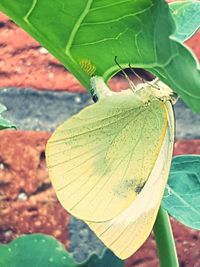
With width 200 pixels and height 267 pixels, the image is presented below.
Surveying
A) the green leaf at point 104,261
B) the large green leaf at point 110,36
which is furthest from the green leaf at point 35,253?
the large green leaf at point 110,36

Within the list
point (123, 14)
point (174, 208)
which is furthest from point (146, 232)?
point (123, 14)

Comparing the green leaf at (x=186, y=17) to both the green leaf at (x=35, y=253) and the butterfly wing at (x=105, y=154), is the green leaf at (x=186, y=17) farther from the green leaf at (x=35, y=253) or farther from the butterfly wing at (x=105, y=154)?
the green leaf at (x=35, y=253)

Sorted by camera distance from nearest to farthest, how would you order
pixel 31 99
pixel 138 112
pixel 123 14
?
pixel 123 14 < pixel 138 112 < pixel 31 99

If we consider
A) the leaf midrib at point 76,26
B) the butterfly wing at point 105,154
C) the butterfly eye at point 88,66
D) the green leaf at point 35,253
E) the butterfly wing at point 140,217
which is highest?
the leaf midrib at point 76,26

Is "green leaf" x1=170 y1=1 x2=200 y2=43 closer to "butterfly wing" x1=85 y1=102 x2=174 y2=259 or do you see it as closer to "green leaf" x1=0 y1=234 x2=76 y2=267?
"butterfly wing" x1=85 y1=102 x2=174 y2=259

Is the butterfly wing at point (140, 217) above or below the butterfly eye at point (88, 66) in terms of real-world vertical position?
below

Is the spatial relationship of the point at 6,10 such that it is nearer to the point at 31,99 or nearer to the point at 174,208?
the point at 174,208

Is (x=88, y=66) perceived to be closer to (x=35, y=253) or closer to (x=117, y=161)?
(x=117, y=161)
